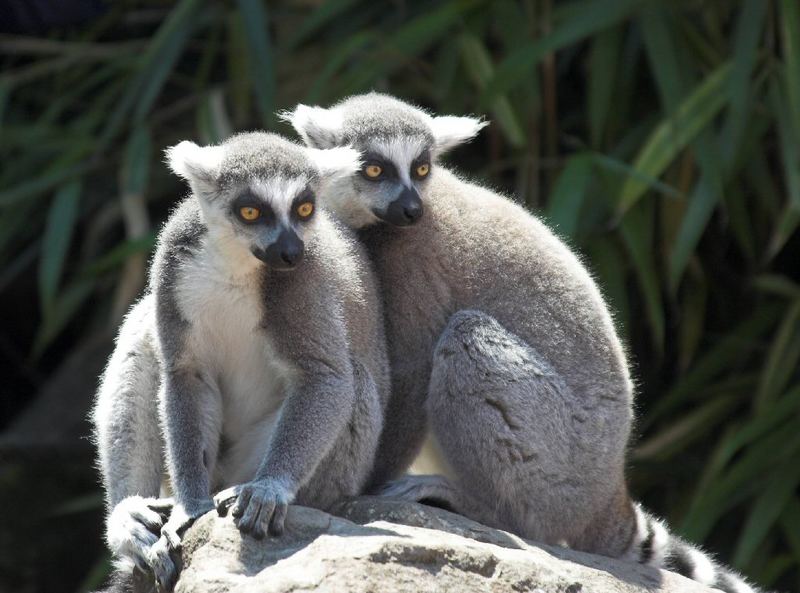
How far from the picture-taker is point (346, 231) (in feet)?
16.8

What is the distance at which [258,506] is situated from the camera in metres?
3.98

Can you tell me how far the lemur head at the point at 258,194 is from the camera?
438 centimetres

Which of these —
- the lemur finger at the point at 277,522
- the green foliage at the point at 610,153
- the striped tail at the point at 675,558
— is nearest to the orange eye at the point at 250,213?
the lemur finger at the point at 277,522

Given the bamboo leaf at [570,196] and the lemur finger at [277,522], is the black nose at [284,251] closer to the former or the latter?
the lemur finger at [277,522]

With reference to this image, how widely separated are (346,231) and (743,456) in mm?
3254

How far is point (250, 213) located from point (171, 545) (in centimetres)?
124

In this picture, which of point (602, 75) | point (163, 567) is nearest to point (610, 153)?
point (602, 75)

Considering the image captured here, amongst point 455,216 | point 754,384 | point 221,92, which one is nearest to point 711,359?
point 754,384

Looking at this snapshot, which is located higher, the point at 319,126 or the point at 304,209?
the point at 319,126

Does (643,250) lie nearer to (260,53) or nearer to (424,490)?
(260,53)

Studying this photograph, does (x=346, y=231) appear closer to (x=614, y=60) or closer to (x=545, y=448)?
(x=545, y=448)

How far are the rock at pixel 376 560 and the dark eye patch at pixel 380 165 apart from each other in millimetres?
1594

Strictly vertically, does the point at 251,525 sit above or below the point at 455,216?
below

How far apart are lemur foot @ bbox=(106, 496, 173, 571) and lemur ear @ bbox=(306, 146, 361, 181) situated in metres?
1.43
